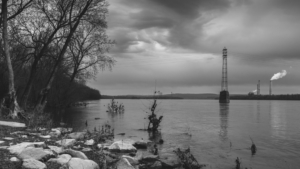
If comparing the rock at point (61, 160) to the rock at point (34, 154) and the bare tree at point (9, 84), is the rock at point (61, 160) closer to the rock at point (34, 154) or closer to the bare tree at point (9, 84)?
the rock at point (34, 154)

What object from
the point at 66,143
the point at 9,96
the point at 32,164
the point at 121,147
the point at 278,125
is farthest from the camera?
the point at 278,125

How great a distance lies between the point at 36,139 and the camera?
10.6m

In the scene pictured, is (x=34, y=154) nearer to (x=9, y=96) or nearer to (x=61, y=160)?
(x=61, y=160)

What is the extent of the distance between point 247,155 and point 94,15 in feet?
58.6

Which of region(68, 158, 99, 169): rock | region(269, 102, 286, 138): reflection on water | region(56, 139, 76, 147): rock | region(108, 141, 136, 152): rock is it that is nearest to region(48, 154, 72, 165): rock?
region(68, 158, 99, 169): rock

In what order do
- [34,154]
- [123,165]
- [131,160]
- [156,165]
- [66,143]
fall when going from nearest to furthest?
[34,154]
[123,165]
[131,160]
[156,165]
[66,143]

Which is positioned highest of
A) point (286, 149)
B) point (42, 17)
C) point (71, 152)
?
point (42, 17)

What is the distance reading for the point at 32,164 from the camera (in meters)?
6.72

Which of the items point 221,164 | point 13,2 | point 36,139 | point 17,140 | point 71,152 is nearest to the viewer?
point 71,152

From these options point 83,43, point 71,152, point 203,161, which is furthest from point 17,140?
point 83,43

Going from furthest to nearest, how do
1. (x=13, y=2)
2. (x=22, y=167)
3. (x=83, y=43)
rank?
(x=83, y=43) < (x=13, y=2) < (x=22, y=167)

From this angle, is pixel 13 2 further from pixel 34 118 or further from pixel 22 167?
pixel 22 167

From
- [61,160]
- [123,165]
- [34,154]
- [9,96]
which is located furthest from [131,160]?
[9,96]

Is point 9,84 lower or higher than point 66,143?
higher
